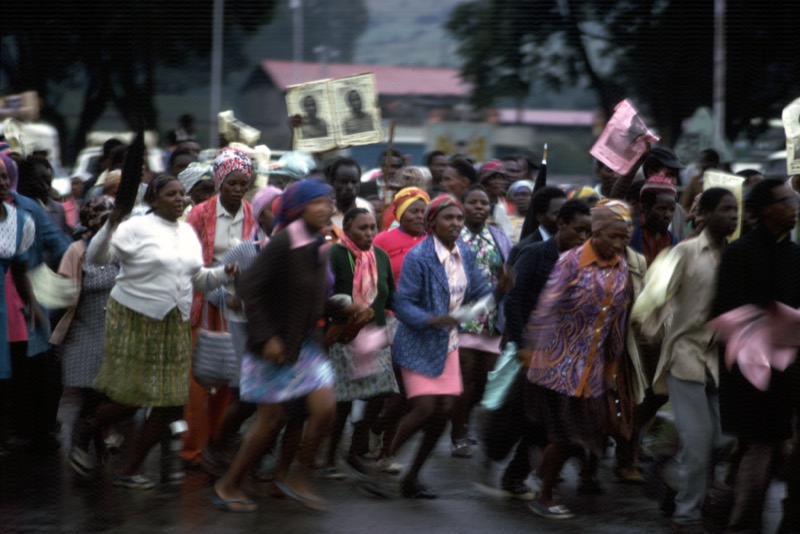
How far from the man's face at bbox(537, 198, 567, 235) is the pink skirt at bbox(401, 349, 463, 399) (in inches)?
50.4

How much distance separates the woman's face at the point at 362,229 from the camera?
8391 millimetres

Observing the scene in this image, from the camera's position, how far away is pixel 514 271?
8.02 meters

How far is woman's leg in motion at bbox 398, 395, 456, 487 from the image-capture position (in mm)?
7820

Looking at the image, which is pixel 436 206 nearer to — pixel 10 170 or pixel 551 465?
pixel 551 465

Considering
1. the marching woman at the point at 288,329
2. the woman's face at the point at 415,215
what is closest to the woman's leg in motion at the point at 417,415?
the marching woman at the point at 288,329

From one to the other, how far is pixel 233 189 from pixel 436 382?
198 centimetres

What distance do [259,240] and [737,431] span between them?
323 centimetres

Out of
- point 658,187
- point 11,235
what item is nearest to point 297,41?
point 11,235

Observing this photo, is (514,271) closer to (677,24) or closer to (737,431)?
(737,431)

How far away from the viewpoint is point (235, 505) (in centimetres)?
739

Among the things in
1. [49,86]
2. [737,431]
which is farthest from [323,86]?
[49,86]

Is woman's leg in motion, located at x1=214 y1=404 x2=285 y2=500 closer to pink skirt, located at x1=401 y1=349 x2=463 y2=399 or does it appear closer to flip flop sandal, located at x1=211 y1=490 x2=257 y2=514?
flip flop sandal, located at x1=211 y1=490 x2=257 y2=514

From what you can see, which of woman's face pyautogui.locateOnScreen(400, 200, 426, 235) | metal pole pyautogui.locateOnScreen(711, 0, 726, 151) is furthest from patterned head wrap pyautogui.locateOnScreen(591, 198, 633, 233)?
metal pole pyautogui.locateOnScreen(711, 0, 726, 151)

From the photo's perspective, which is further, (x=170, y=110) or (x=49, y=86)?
(x=170, y=110)
